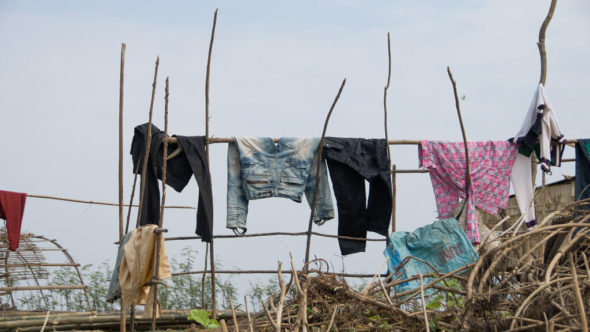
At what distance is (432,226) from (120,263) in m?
2.81

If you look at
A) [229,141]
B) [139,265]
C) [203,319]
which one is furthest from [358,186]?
[139,265]

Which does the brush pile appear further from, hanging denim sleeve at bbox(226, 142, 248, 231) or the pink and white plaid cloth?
the pink and white plaid cloth

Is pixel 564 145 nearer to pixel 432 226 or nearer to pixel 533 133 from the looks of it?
pixel 533 133

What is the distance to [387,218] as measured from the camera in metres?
6.31

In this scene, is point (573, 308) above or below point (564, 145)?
below

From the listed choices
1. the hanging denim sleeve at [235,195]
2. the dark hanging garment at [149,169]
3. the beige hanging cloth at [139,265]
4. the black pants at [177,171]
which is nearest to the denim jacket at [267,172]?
the hanging denim sleeve at [235,195]

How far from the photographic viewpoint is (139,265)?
5133 mm

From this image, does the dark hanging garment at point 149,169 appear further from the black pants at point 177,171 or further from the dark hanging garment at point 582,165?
the dark hanging garment at point 582,165

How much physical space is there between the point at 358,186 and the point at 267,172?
2.95ft

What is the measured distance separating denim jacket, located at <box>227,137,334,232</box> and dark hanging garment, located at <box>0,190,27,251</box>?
8.19ft

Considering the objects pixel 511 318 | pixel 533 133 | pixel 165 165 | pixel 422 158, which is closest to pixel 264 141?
pixel 165 165

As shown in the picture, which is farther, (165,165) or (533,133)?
(533,133)

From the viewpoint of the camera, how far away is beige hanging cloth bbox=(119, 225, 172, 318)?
512 cm

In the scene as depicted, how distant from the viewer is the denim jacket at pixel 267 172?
239 inches
